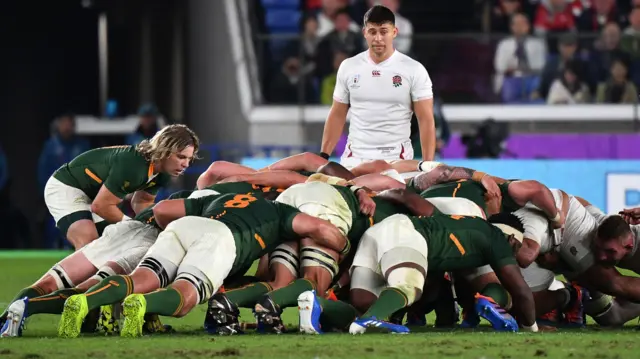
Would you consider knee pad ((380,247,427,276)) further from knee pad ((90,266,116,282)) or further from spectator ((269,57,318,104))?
spectator ((269,57,318,104))

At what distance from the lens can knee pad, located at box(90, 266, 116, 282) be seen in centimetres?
881

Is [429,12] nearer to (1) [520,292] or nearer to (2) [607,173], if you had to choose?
(2) [607,173]

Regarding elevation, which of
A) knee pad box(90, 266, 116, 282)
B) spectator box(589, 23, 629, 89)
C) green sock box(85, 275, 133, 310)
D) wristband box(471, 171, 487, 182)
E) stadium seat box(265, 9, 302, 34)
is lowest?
knee pad box(90, 266, 116, 282)

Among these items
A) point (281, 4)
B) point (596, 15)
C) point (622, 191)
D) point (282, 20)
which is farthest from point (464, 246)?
point (281, 4)

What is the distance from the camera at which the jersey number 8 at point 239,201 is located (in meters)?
8.66

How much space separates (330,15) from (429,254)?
12018mm

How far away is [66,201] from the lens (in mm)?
10562

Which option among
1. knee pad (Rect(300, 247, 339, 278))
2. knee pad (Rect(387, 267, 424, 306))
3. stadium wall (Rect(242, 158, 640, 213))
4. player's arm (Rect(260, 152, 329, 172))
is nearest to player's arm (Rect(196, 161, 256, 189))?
player's arm (Rect(260, 152, 329, 172))

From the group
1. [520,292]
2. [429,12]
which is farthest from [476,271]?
[429,12]

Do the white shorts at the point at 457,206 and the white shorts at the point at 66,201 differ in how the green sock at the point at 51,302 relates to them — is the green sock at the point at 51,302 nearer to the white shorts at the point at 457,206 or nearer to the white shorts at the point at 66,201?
the white shorts at the point at 66,201

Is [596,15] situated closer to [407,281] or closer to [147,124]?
[147,124]

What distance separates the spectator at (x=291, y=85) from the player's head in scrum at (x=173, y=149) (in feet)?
30.8

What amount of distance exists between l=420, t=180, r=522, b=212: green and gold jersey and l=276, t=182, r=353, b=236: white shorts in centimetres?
94

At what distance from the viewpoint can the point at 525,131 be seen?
18.9 metres
